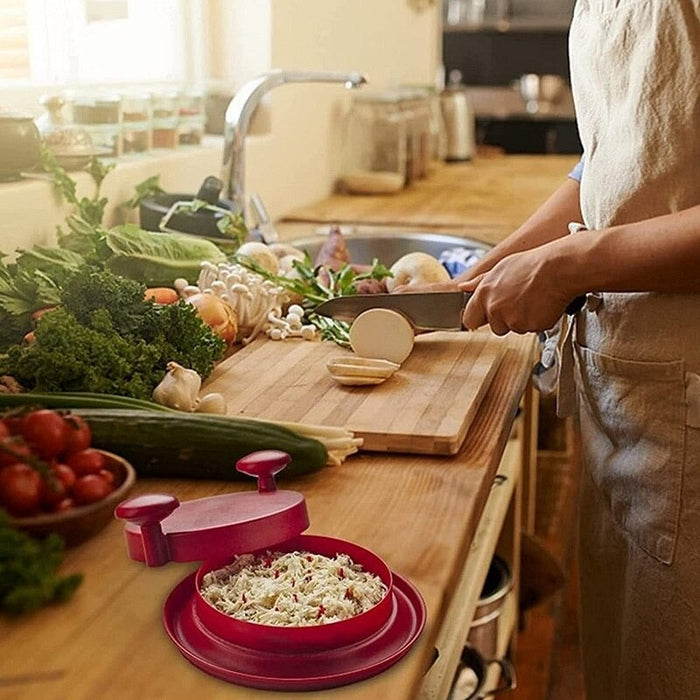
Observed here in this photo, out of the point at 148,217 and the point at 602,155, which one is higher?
the point at 602,155

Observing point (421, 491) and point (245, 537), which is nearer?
point (245, 537)

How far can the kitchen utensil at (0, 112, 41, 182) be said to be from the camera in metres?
1.41

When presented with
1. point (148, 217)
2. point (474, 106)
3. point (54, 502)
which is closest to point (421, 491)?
point (54, 502)

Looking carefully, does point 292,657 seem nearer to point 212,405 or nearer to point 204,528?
point 204,528

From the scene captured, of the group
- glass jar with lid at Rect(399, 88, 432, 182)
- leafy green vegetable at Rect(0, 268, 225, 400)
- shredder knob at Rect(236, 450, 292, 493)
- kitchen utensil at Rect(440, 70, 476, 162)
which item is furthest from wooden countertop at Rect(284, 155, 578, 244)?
shredder knob at Rect(236, 450, 292, 493)

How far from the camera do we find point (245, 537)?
74cm

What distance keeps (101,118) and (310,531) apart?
1.13 m

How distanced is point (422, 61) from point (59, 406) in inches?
142

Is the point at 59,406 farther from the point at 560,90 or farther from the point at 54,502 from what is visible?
the point at 560,90

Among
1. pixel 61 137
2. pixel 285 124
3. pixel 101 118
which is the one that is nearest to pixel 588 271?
pixel 61 137

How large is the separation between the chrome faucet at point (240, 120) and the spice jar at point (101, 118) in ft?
0.64

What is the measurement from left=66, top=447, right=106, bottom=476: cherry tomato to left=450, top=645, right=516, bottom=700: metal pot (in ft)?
3.21

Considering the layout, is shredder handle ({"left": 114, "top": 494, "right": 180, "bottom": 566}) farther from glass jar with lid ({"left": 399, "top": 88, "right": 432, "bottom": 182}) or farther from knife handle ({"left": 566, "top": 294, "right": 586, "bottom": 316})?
glass jar with lid ({"left": 399, "top": 88, "right": 432, "bottom": 182})

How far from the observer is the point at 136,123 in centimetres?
190
